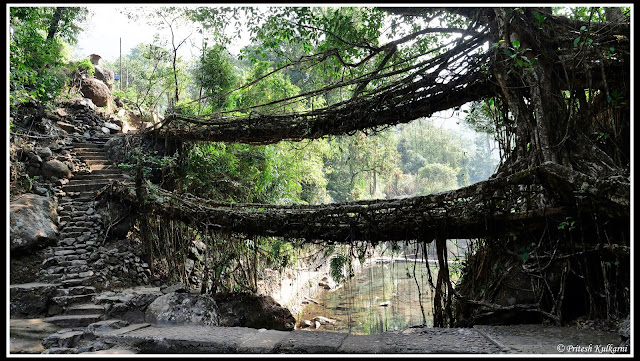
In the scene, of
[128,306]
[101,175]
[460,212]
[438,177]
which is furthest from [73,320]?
[438,177]

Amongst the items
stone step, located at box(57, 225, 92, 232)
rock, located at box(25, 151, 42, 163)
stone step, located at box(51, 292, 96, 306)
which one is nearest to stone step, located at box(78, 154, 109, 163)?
rock, located at box(25, 151, 42, 163)

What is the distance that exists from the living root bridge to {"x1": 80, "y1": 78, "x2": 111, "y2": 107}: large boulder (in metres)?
A: 8.98

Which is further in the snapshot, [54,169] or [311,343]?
[54,169]

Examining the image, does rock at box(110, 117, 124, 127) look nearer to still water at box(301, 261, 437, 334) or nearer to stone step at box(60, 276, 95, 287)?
stone step at box(60, 276, 95, 287)

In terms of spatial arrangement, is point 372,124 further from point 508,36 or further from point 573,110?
point 573,110

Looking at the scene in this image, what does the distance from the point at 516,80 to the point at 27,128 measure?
889cm

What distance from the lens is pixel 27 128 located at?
302 inches

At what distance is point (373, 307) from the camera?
356 inches

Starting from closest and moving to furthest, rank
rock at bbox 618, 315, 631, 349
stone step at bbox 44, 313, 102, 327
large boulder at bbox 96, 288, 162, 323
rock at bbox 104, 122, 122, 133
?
rock at bbox 618, 315, 631, 349, stone step at bbox 44, 313, 102, 327, large boulder at bbox 96, 288, 162, 323, rock at bbox 104, 122, 122, 133

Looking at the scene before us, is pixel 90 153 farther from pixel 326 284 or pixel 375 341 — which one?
pixel 375 341

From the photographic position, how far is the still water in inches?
303

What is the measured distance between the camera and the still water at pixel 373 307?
7.70 m

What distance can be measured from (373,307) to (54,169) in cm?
734

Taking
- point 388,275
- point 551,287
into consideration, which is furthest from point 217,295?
point 388,275
